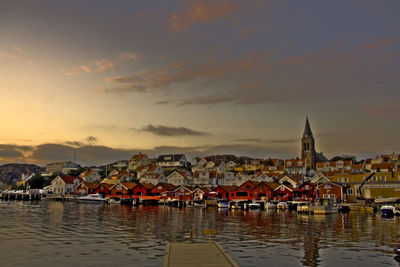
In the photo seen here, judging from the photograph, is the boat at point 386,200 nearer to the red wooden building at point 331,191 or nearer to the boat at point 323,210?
the red wooden building at point 331,191

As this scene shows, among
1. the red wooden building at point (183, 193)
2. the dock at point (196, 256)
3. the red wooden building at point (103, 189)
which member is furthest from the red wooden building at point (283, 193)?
the dock at point (196, 256)

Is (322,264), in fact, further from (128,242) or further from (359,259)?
(128,242)

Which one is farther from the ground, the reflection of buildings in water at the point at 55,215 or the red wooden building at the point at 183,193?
the red wooden building at the point at 183,193

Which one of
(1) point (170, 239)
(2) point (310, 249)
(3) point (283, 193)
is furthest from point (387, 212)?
(1) point (170, 239)

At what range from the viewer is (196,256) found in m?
21.7

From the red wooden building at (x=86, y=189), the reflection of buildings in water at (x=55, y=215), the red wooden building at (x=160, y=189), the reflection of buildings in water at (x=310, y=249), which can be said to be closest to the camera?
the reflection of buildings in water at (x=310, y=249)

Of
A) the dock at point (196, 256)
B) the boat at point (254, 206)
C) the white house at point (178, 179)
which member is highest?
the white house at point (178, 179)

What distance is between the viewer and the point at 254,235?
40.2m

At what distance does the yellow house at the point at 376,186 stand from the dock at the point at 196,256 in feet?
276

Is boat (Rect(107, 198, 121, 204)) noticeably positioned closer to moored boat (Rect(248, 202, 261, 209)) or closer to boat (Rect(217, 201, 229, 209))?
boat (Rect(217, 201, 229, 209))

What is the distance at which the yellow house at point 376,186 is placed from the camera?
311 feet

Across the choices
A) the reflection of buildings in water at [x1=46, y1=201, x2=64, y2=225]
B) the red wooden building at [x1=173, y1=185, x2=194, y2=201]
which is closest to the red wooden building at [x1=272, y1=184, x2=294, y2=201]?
the red wooden building at [x1=173, y1=185, x2=194, y2=201]

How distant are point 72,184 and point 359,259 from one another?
144839 mm

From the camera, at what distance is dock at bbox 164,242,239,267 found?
19.8 meters
